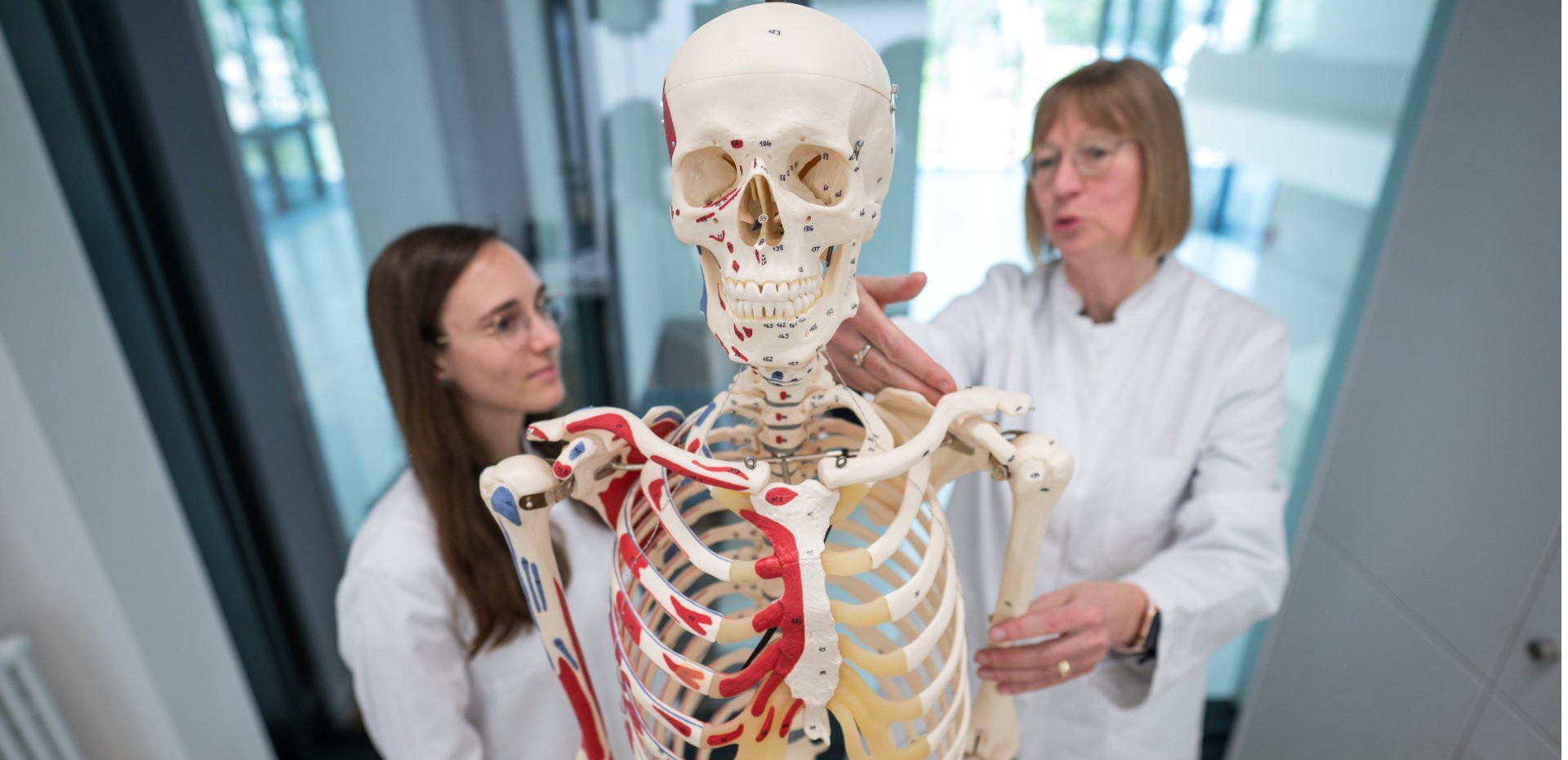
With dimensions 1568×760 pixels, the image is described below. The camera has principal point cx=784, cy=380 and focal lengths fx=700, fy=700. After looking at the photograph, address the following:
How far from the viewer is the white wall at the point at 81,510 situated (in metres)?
1.06

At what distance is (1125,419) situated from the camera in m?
1.09

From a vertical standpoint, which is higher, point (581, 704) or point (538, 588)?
point (538, 588)

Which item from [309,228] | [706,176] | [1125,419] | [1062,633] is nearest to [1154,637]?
[1062,633]

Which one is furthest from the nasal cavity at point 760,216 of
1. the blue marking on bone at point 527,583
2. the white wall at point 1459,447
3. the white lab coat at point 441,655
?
the white wall at point 1459,447

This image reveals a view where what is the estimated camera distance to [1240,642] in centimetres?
199

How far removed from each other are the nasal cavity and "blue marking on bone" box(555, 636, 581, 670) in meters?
0.45

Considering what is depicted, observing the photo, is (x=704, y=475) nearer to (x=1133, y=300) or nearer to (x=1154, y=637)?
(x=1154, y=637)

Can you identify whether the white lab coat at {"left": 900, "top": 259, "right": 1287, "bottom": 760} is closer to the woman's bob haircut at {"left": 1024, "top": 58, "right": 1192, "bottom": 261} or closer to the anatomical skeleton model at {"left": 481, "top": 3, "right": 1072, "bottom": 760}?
the woman's bob haircut at {"left": 1024, "top": 58, "right": 1192, "bottom": 261}

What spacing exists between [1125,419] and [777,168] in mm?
802

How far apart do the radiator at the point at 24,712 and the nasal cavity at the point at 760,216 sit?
1369mm

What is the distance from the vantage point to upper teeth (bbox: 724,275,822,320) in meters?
0.54

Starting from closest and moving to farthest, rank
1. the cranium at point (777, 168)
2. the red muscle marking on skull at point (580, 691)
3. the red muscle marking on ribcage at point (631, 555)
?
the cranium at point (777, 168) → the red muscle marking on ribcage at point (631, 555) → the red muscle marking on skull at point (580, 691)

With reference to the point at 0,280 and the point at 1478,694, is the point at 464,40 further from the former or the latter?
the point at 1478,694

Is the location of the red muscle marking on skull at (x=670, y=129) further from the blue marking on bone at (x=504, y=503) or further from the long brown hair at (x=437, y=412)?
the long brown hair at (x=437, y=412)
